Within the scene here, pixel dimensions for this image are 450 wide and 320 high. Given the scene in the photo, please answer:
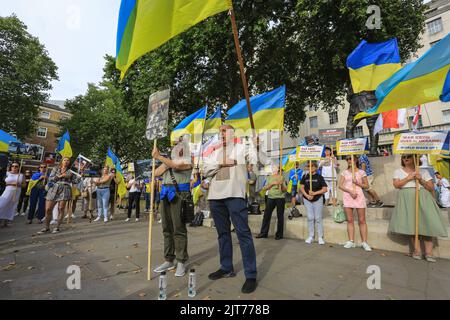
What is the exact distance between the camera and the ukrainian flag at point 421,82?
163 inches

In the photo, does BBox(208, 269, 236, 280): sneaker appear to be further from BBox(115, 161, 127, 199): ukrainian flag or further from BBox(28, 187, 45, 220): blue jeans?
BBox(115, 161, 127, 199): ukrainian flag

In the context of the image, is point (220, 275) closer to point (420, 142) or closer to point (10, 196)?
point (420, 142)

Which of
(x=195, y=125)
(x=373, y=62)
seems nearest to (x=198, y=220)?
(x=195, y=125)

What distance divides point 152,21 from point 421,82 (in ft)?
15.4

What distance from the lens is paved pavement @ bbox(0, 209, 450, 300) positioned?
300 centimetres

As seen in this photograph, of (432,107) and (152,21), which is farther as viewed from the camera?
(432,107)

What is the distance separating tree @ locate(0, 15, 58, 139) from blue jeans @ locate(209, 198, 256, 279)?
2794 centimetres

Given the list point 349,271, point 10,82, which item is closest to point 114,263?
point 349,271

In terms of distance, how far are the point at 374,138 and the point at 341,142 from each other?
14.7 feet

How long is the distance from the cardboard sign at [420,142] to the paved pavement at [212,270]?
1936 mm

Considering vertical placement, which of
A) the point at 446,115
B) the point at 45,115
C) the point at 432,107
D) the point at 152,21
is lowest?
the point at 152,21

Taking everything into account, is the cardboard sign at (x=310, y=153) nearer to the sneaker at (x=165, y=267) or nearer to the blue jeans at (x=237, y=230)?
the blue jeans at (x=237, y=230)

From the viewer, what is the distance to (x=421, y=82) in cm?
441

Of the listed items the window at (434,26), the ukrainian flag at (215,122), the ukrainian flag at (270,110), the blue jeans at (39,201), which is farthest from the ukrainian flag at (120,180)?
the window at (434,26)
